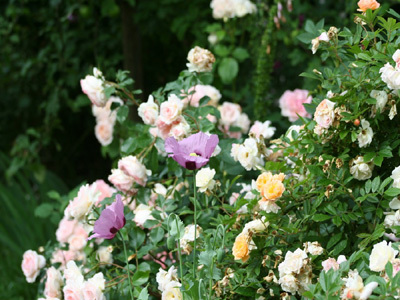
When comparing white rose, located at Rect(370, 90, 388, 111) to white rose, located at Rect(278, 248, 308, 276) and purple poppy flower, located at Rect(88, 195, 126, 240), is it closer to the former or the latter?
white rose, located at Rect(278, 248, 308, 276)

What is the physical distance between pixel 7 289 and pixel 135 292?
125 centimetres

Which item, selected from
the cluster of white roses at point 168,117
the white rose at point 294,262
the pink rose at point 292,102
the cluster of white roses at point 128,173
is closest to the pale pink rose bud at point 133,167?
the cluster of white roses at point 128,173

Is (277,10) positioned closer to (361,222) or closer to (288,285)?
(361,222)

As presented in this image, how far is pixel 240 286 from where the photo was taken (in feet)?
4.28

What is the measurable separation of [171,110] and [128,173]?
0.20 meters

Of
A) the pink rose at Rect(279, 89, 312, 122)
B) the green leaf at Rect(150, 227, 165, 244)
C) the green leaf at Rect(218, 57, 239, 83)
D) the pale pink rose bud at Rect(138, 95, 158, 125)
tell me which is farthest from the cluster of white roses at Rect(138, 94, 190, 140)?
the green leaf at Rect(218, 57, 239, 83)

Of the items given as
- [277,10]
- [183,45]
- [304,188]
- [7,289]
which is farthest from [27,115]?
[304,188]

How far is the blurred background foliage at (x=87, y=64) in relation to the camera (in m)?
2.52

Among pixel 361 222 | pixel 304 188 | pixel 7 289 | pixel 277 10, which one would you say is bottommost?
pixel 7 289

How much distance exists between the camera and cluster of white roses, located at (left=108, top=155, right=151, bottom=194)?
1.64 metres

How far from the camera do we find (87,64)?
3.21m

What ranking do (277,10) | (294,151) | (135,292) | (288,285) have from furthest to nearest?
1. (277,10)
2. (294,151)
3. (135,292)
4. (288,285)

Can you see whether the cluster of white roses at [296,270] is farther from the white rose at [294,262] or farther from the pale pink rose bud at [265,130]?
the pale pink rose bud at [265,130]

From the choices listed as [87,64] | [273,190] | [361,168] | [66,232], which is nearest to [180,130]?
[273,190]
